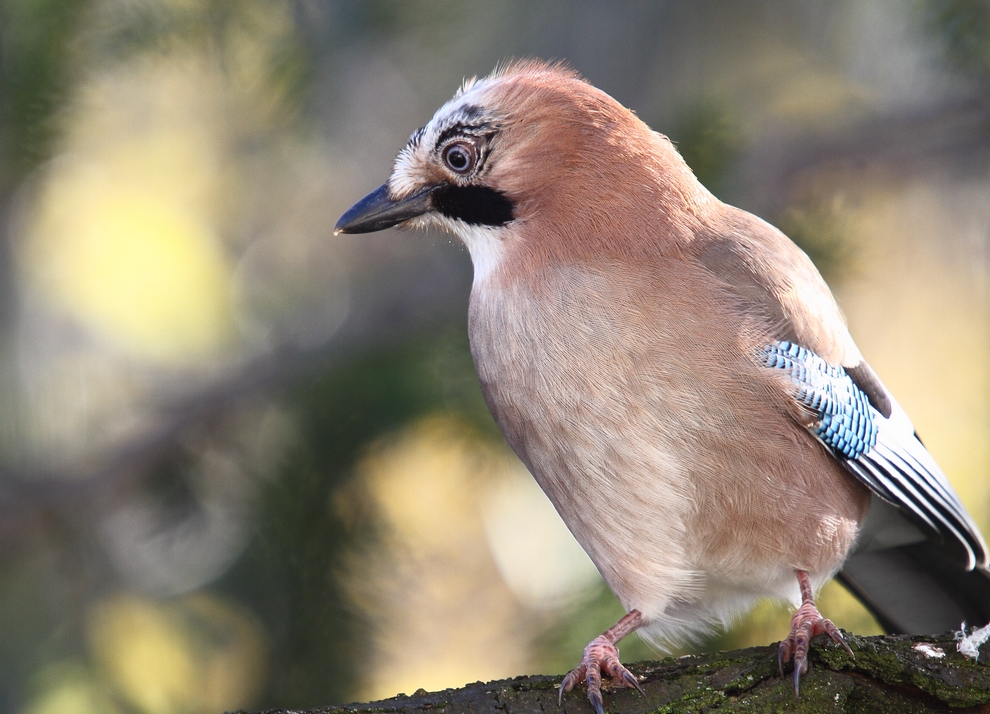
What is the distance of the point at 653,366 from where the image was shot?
1.87 metres

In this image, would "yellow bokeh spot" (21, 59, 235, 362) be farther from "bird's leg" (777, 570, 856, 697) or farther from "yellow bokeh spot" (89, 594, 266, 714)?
"bird's leg" (777, 570, 856, 697)

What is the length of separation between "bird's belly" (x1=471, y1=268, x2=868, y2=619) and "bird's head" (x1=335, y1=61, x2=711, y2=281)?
0.19m

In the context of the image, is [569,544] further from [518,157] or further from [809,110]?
[809,110]

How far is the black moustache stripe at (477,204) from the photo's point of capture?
83.7 inches

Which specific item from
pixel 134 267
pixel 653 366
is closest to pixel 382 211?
pixel 653 366

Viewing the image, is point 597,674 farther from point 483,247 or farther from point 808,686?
point 483,247

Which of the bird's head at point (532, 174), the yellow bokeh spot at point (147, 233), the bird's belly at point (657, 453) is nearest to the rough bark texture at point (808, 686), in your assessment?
the bird's belly at point (657, 453)

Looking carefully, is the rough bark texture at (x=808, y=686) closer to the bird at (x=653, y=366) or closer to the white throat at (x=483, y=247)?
the bird at (x=653, y=366)

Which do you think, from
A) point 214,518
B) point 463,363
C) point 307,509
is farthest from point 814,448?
point 214,518

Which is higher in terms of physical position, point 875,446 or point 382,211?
point 382,211

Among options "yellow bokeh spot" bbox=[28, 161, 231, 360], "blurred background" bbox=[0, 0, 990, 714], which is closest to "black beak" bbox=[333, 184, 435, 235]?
"blurred background" bbox=[0, 0, 990, 714]

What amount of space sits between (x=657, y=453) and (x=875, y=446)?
1.72 feet

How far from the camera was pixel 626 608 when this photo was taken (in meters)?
2.11

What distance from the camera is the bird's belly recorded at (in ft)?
6.16
